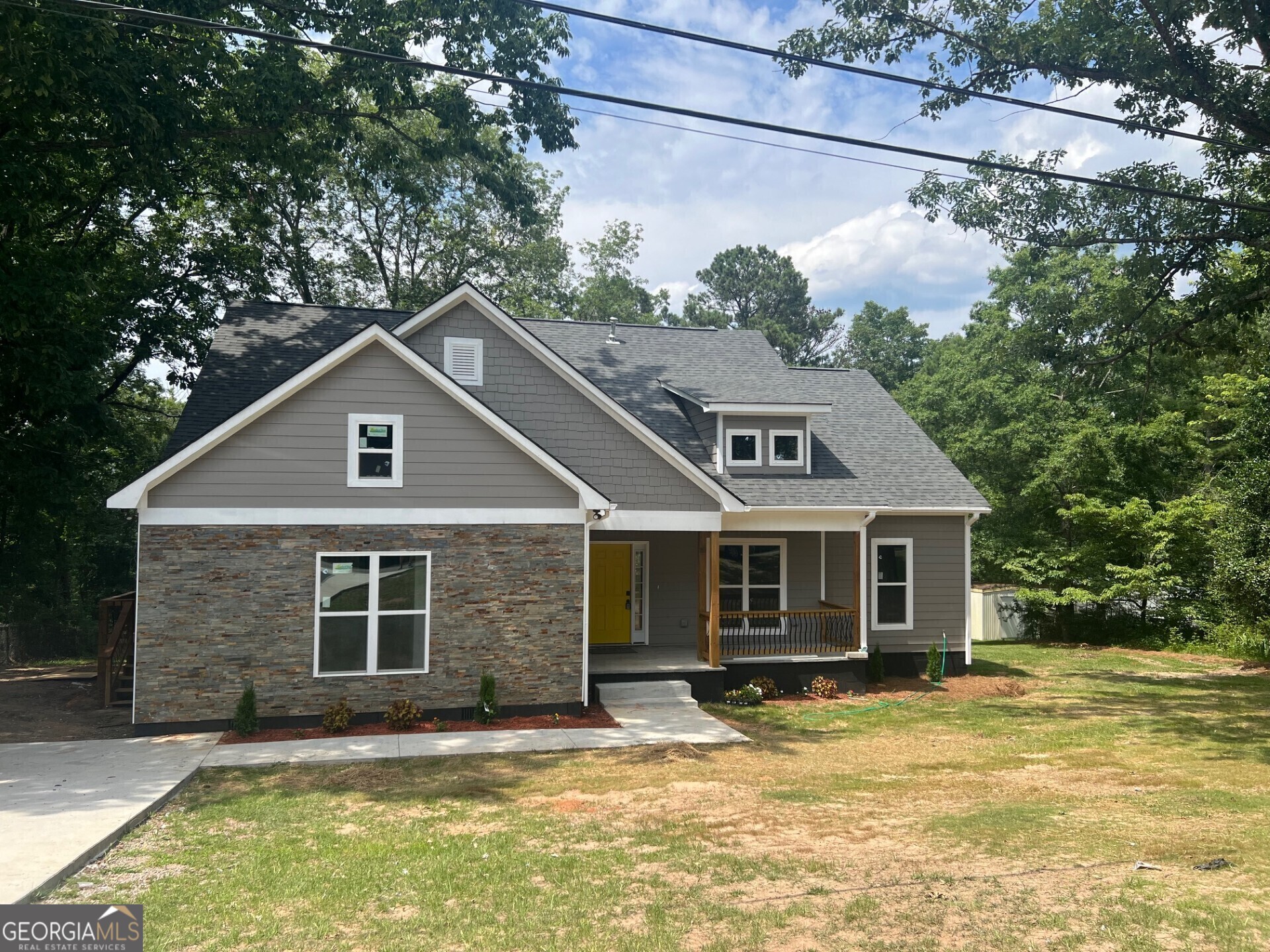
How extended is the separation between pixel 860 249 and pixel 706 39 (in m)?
50.4

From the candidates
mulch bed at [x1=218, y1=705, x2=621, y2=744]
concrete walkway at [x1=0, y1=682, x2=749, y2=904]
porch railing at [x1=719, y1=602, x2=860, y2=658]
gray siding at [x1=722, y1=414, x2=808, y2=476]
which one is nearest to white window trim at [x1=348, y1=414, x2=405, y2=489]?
mulch bed at [x1=218, y1=705, x2=621, y2=744]

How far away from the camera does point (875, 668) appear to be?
1752 cm

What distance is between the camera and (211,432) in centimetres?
1228

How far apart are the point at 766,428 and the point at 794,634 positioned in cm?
431

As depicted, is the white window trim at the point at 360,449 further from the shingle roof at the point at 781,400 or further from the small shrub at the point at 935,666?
the small shrub at the point at 935,666

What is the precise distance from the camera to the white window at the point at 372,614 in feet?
42.4

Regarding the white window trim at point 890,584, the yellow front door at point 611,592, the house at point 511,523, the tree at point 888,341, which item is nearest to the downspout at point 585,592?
the house at point 511,523

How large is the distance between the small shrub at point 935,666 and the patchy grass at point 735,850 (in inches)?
179

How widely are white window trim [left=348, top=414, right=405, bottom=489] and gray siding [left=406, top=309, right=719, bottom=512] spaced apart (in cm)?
255

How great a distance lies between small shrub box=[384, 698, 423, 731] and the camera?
12.8m

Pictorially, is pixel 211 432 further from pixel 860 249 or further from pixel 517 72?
pixel 860 249

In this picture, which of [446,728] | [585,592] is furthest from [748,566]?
[446,728]

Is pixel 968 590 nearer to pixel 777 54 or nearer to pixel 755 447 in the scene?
pixel 755 447

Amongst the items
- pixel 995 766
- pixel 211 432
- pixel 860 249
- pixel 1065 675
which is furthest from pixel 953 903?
pixel 860 249
